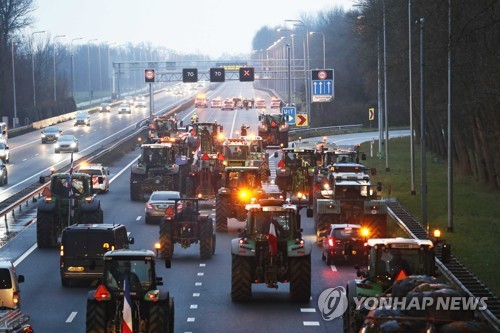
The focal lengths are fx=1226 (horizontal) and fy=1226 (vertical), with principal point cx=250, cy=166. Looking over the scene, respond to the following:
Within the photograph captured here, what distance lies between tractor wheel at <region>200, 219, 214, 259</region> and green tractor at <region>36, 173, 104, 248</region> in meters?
4.57

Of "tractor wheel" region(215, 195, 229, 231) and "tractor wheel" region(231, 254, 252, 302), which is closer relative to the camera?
"tractor wheel" region(231, 254, 252, 302)

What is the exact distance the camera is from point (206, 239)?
40.7m

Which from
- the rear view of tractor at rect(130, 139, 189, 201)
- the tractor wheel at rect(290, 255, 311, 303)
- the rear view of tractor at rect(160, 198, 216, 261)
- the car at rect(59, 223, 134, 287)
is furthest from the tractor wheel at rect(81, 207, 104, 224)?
the rear view of tractor at rect(130, 139, 189, 201)

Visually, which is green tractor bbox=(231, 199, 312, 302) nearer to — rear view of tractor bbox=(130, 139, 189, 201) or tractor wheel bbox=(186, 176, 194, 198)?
tractor wheel bbox=(186, 176, 194, 198)

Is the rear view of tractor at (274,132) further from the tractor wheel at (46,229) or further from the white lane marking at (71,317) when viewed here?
the white lane marking at (71,317)

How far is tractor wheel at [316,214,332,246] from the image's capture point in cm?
4425

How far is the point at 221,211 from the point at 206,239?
7.94 meters

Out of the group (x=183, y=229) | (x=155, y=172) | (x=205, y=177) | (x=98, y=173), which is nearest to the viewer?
(x=183, y=229)

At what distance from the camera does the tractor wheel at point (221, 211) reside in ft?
159

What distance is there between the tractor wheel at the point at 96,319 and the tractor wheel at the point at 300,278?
8157 mm

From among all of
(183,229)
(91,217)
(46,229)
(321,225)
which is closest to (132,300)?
(183,229)

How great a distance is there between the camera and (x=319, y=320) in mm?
30375

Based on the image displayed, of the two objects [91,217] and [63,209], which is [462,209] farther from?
[63,209]

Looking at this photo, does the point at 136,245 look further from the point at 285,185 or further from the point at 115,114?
the point at 115,114
